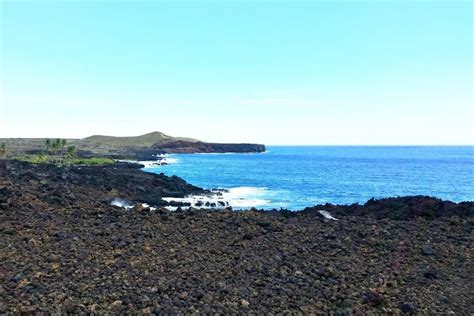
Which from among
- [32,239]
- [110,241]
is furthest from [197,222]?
[32,239]

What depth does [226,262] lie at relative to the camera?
1459cm

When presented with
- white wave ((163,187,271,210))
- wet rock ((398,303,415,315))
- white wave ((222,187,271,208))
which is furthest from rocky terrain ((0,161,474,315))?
white wave ((222,187,271,208))

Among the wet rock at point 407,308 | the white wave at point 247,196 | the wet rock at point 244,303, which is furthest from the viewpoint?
the white wave at point 247,196

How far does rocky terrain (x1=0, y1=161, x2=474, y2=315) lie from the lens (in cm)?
1154

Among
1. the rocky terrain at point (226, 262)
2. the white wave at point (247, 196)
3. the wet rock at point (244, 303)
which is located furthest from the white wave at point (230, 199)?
the wet rock at point (244, 303)

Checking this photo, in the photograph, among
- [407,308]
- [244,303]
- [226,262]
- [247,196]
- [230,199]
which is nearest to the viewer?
[407,308]

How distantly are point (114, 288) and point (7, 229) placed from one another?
25.6 ft

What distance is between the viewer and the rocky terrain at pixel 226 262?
1154 centimetres

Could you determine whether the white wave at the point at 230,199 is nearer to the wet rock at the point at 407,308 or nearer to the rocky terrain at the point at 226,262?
the rocky terrain at the point at 226,262

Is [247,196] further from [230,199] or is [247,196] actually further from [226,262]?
[226,262]

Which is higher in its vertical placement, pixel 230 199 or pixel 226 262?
pixel 226 262

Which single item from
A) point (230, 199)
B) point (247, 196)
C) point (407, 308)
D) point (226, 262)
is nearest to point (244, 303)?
point (226, 262)

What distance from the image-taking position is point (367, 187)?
60.8m

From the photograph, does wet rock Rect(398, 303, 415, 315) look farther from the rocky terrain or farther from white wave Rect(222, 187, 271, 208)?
white wave Rect(222, 187, 271, 208)
